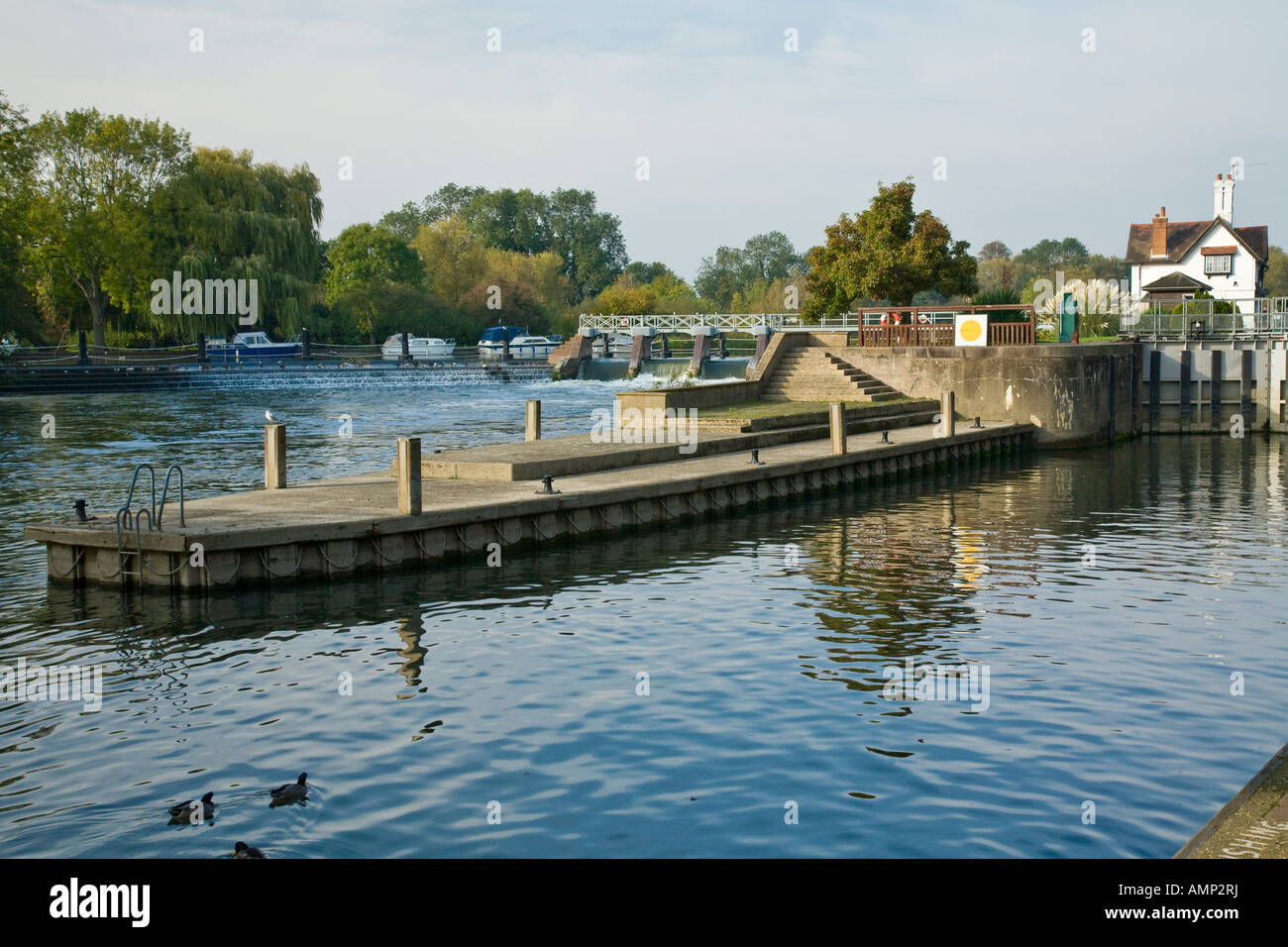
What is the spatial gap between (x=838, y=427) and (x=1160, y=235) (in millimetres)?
69726

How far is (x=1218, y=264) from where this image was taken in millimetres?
86562

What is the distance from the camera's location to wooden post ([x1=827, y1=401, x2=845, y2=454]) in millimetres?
29000

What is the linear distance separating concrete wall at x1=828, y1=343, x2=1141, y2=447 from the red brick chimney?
174 feet

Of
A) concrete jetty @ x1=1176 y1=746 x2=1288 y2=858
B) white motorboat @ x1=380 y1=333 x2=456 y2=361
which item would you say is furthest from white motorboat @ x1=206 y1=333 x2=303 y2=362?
concrete jetty @ x1=1176 y1=746 x2=1288 y2=858

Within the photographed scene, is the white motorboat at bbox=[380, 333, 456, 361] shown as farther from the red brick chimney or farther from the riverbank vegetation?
the red brick chimney

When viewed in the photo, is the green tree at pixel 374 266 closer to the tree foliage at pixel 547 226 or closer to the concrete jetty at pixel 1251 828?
the tree foliage at pixel 547 226

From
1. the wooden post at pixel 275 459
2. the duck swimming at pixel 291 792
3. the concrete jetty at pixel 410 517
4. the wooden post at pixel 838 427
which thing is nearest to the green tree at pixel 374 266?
the concrete jetty at pixel 410 517

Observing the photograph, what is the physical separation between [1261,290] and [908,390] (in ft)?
201

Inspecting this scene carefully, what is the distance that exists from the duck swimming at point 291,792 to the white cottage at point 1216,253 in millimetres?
83951

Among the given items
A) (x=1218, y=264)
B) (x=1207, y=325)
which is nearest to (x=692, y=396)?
(x=1207, y=325)

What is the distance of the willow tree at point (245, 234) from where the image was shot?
72688mm
